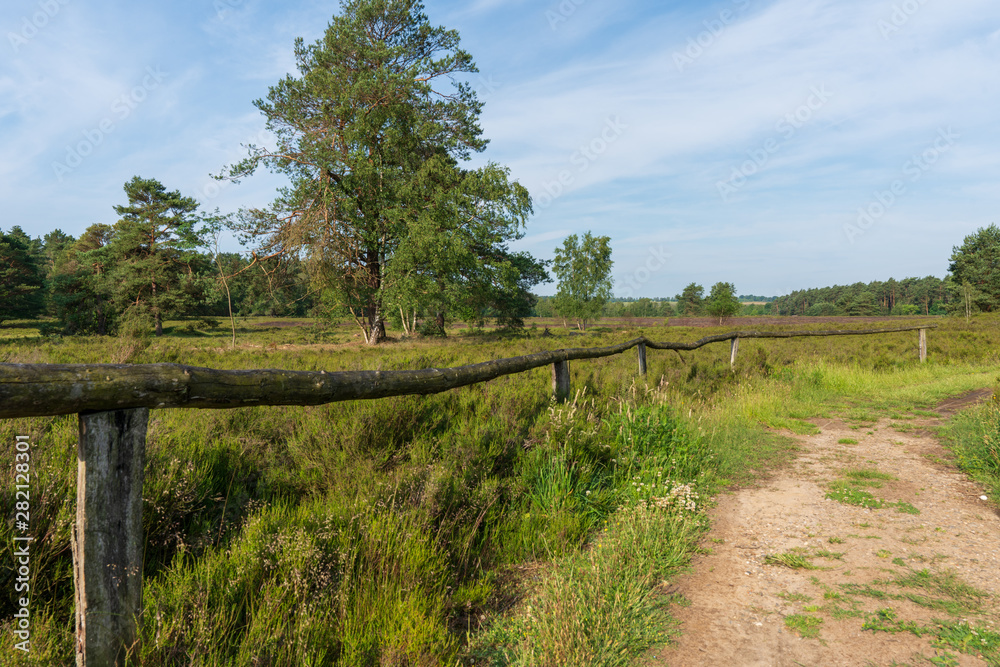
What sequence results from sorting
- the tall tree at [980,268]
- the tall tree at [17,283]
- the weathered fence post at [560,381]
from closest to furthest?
the weathered fence post at [560,381] → the tall tree at [17,283] → the tall tree at [980,268]

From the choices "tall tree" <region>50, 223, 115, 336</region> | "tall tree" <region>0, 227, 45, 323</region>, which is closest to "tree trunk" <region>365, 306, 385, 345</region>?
"tall tree" <region>50, 223, 115, 336</region>

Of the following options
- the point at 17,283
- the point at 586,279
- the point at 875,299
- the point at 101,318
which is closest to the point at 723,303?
the point at 586,279

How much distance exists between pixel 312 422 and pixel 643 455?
3283mm

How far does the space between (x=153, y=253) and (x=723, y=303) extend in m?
54.2

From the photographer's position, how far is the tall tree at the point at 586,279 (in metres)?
51.8

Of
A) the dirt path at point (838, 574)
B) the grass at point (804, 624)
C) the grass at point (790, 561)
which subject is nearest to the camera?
the dirt path at point (838, 574)

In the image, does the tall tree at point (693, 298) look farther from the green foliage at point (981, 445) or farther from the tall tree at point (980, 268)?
the green foliage at point (981, 445)

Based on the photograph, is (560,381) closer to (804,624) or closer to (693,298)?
(804,624)

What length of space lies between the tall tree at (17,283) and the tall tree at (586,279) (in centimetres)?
4827

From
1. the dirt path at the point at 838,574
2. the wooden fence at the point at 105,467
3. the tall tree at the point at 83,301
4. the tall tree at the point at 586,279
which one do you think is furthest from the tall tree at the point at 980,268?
the tall tree at the point at 83,301

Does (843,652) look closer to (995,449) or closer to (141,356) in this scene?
(995,449)

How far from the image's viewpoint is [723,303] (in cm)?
5116

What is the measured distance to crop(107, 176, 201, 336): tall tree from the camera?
37.4m

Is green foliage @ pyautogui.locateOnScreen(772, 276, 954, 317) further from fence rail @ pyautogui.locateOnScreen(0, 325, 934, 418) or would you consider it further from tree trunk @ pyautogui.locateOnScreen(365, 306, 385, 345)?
fence rail @ pyautogui.locateOnScreen(0, 325, 934, 418)
